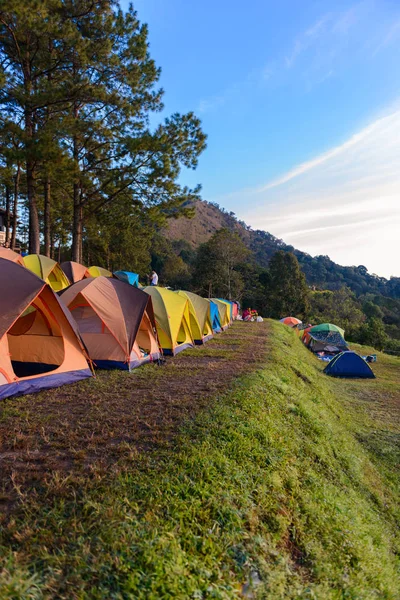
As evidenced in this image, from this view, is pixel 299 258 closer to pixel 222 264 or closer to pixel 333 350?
pixel 222 264

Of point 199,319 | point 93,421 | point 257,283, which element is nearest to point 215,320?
point 199,319

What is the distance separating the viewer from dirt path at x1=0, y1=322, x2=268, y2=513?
10.4 feet

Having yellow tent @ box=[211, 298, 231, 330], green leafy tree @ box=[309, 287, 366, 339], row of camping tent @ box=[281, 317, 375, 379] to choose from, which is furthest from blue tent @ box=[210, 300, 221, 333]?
green leafy tree @ box=[309, 287, 366, 339]

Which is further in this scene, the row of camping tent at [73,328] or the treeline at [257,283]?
the treeline at [257,283]

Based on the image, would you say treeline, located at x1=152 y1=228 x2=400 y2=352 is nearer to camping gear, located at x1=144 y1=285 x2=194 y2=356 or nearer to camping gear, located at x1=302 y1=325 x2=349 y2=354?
camping gear, located at x1=302 y1=325 x2=349 y2=354

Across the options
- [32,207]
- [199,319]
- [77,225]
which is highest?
[32,207]

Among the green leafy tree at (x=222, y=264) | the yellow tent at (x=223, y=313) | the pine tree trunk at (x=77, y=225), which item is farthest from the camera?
the green leafy tree at (x=222, y=264)

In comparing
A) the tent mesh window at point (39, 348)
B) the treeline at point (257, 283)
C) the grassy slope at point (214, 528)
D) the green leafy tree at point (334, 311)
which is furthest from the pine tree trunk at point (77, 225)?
the green leafy tree at point (334, 311)

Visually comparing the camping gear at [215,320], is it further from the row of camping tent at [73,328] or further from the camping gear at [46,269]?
the camping gear at [46,269]

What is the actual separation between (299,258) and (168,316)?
9595 cm

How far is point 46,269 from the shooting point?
44.3 ft

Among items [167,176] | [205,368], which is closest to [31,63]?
[167,176]

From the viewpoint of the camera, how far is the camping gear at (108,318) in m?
6.96

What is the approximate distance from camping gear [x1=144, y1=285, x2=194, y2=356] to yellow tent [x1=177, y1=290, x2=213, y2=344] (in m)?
1.06
